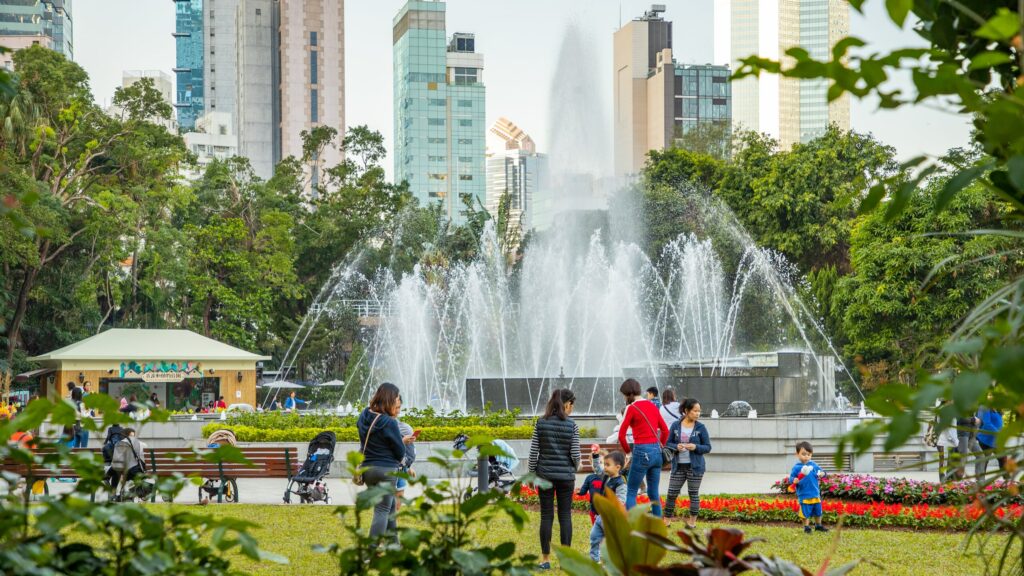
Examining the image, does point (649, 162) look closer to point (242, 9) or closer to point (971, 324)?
point (971, 324)

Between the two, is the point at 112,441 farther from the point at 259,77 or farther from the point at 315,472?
the point at 259,77

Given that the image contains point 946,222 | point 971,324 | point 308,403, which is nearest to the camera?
point 971,324

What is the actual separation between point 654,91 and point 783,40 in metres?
40.7

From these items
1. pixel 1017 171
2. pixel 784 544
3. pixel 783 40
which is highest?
pixel 783 40

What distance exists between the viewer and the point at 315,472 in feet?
49.8

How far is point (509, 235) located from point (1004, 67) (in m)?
56.9

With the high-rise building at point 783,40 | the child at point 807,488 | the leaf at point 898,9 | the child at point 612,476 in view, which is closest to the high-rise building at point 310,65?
the high-rise building at point 783,40

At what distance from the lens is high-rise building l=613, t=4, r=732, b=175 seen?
125 metres

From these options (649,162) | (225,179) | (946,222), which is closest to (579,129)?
(649,162)

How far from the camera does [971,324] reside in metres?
2.65

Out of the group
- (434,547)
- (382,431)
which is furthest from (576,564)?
(382,431)

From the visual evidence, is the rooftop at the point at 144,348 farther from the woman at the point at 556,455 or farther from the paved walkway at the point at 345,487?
the woman at the point at 556,455

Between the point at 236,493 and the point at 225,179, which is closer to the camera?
the point at 236,493

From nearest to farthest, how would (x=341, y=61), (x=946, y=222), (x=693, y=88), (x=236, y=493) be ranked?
(x=236, y=493), (x=946, y=222), (x=341, y=61), (x=693, y=88)
